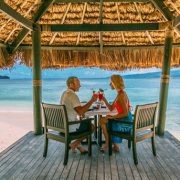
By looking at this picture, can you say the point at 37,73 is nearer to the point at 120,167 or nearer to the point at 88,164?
the point at 88,164

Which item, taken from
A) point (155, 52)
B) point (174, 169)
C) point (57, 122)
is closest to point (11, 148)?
point (57, 122)

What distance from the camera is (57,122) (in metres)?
3.23

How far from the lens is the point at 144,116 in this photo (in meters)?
3.28

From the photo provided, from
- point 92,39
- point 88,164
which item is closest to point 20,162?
point 88,164

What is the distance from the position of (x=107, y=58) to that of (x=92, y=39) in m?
0.53

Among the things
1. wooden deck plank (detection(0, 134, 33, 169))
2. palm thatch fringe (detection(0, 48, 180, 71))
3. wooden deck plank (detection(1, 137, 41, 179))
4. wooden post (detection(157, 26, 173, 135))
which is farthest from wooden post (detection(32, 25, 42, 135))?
wooden post (detection(157, 26, 173, 135))

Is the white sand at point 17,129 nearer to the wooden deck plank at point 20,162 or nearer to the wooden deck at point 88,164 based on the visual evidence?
the wooden deck plank at point 20,162

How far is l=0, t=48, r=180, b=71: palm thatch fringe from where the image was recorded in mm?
6008

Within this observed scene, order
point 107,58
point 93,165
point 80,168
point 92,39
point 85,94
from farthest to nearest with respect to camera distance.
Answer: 1. point 85,94
2. point 107,58
3. point 92,39
4. point 93,165
5. point 80,168

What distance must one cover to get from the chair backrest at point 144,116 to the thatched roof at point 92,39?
1822 mm

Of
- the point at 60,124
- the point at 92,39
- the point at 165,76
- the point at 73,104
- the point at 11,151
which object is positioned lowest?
the point at 11,151

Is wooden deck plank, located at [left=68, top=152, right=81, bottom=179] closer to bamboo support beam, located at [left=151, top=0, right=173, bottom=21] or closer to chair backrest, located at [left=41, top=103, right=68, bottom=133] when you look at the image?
chair backrest, located at [left=41, top=103, right=68, bottom=133]

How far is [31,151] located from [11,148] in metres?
0.32

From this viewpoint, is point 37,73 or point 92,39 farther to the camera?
point 92,39
